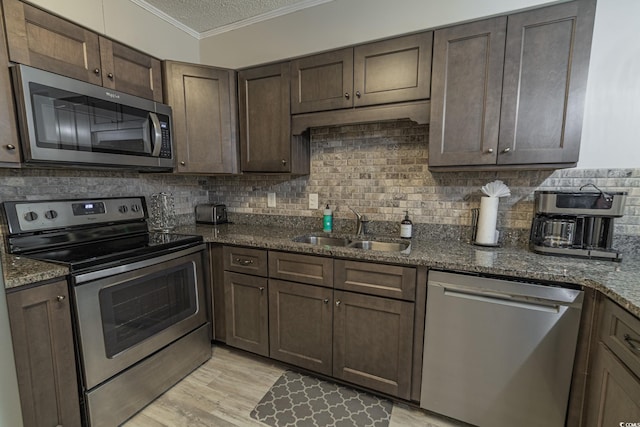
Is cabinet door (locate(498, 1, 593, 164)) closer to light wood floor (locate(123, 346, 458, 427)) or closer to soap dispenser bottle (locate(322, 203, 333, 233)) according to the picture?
soap dispenser bottle (locate(322, 203, 333, 233))

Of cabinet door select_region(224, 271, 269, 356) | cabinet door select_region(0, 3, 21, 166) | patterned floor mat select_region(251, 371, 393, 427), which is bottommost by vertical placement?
patterned floor mat select_region(251, 371, 393, 427)

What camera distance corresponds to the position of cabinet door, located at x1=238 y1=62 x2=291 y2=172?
206cm

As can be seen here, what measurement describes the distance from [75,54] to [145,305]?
4.79 ft

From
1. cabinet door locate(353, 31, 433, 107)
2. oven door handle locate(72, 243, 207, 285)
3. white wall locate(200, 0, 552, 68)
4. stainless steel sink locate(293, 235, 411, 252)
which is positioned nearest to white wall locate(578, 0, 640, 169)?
white wall locate(200, 0, 552, 68)

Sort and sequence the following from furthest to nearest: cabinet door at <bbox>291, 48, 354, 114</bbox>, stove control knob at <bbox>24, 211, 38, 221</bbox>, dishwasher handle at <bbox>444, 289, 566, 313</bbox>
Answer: cabinet door at <bbox>291, 48, 354, 114</bbox>
stove control knob at <bbox>24, 211, 38, 221</bbox>
dishwasher handle at <bbox>444, 289, 566, 313</bbox>

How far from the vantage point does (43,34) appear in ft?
4.76

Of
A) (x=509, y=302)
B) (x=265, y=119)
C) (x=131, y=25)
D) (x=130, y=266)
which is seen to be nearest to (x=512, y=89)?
(x=509, y=302)

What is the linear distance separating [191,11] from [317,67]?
1.14 metres

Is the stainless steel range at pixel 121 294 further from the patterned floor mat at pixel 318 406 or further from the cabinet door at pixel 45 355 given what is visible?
the patterned floor mat at pixel 318 406

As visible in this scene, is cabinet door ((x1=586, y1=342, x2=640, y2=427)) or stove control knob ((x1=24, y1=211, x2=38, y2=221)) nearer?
cabinet door ((x1=586, y1=342, x2=640, y2=427))

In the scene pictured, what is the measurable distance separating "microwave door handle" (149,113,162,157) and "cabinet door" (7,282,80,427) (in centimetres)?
99

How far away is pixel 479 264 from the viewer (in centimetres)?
137

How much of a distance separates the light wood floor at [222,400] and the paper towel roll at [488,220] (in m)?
1.06

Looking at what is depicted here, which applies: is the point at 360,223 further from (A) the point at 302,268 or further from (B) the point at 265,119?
(B) the point at 265,119
